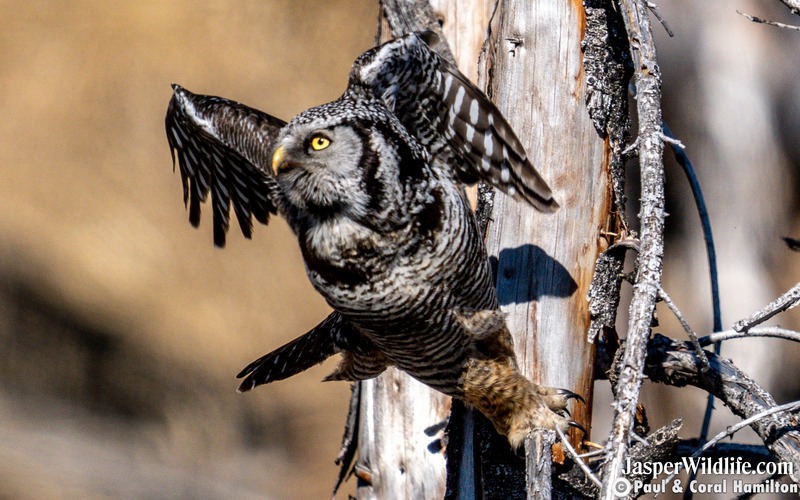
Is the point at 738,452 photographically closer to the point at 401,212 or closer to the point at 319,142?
the point at 401,212

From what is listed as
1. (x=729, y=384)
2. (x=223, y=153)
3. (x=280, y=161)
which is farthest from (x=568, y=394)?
(x=223, y=153)

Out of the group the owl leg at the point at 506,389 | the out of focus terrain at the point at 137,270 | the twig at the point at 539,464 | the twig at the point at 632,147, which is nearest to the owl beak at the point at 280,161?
the owl leg at the point at 506,389

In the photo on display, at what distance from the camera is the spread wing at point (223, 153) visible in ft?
11.0

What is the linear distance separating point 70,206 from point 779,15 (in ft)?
19.5

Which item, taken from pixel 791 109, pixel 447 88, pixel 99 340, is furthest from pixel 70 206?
pixel 791 109

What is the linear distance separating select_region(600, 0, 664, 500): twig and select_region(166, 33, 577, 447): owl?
617 mm

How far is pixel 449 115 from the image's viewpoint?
128 inches

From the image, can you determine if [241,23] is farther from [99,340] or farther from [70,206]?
[99,340]

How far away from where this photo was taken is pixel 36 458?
7.39 meters

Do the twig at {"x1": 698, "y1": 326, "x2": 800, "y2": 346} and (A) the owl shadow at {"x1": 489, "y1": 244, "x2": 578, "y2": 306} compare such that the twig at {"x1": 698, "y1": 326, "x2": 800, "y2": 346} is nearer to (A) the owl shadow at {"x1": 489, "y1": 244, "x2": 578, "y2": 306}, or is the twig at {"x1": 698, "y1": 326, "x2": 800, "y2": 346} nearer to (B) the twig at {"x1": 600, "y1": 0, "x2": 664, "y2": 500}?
(B) the twig at {"x1": 600, "y1": 0, "x2": 664, "y2": 500}

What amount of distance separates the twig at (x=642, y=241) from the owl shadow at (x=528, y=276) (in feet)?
2.80

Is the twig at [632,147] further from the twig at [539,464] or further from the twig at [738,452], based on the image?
the twig at [738,452]

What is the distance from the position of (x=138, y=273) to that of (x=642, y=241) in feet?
20.2

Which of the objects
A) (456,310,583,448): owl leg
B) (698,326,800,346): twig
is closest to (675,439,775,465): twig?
(456,310,583,448): owl leg
